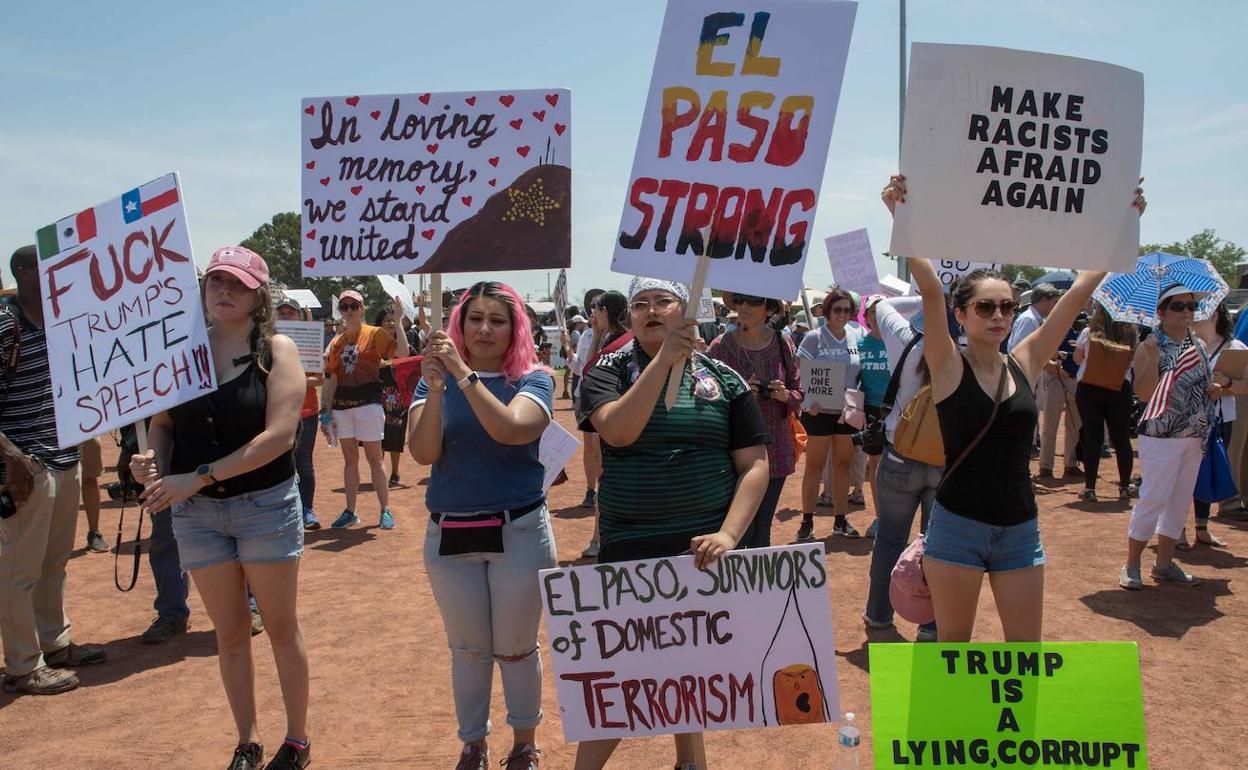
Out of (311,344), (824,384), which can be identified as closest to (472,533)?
(824,384)

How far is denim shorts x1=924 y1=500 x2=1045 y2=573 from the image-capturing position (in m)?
3.51

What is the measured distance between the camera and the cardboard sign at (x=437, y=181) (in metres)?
3.88

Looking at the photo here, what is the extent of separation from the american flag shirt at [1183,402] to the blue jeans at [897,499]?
2141mm

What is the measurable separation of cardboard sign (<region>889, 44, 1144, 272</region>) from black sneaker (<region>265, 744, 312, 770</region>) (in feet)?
10.7

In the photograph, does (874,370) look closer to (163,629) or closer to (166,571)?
(166,571)

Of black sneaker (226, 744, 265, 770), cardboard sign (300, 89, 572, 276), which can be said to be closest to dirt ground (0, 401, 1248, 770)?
black sneaker (226, 744, 265, 770)

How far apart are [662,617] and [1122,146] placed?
2.52 metres

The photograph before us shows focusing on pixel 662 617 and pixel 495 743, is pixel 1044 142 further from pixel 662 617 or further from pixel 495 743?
pixel 495 743

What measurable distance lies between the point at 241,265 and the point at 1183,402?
5957mm

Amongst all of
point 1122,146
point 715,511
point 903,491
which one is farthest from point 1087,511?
point 715,511

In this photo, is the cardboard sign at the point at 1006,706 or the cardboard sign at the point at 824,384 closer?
the cardboard sign at the point at 1006,706

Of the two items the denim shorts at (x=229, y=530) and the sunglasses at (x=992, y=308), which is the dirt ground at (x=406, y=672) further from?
the sunglasses at (x=992, y=308)

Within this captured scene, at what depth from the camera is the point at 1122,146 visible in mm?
3605

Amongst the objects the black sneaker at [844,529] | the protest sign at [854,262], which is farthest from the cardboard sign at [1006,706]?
the protest sign at [854,262]
